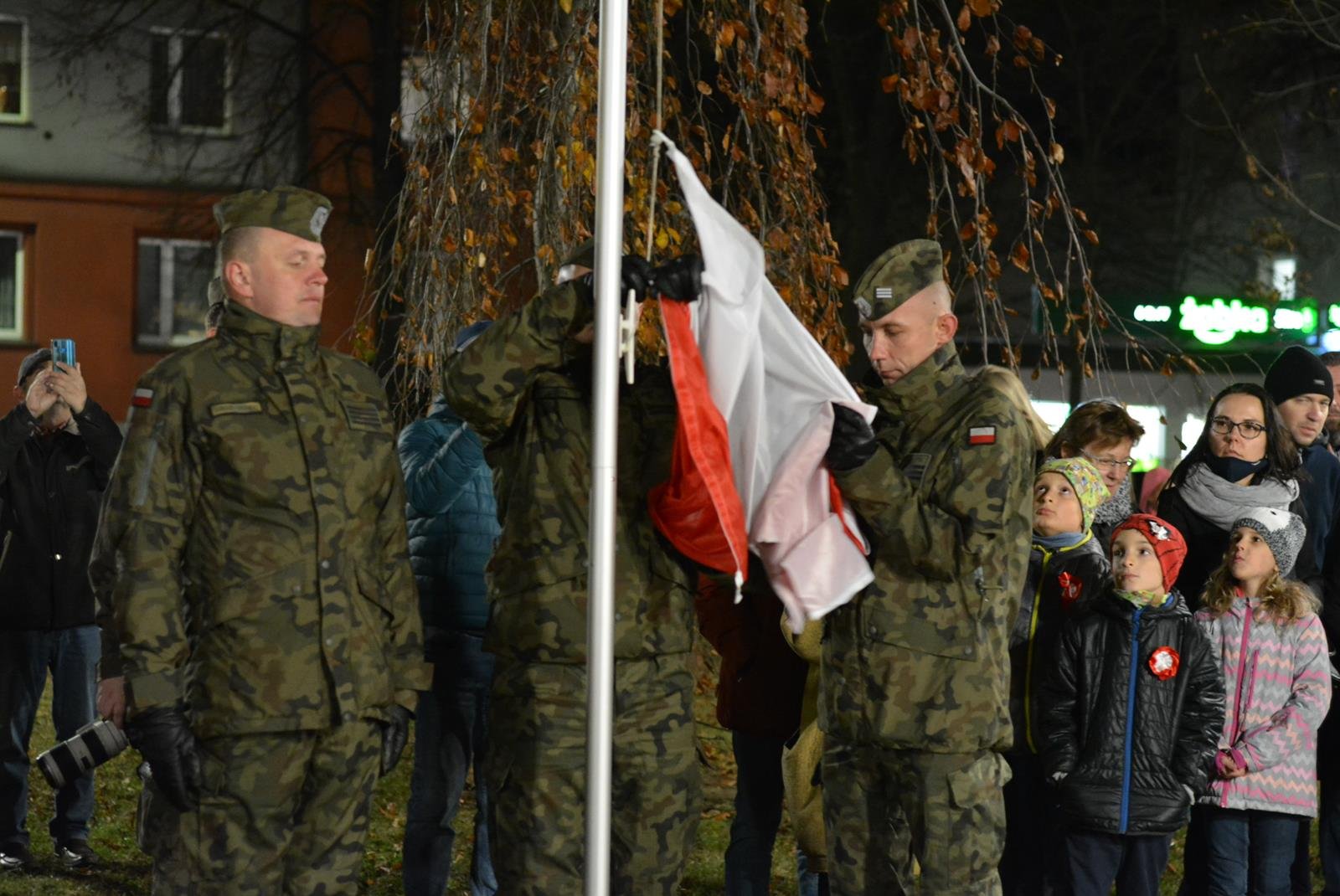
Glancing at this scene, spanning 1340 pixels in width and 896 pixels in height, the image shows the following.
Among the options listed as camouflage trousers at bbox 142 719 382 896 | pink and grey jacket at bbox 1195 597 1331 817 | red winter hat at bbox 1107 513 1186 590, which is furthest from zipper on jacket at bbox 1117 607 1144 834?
camouflage trousers at bbox 142 719 382 896

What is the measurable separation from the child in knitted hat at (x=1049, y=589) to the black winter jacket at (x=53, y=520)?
341 cm

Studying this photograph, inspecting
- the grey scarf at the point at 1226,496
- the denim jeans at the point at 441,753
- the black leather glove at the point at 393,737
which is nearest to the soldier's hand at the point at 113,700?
the black leather glove at the point at 393,737

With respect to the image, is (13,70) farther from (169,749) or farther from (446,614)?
(169,749)

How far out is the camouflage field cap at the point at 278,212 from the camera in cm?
397

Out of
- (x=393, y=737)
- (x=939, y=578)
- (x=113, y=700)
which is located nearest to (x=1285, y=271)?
(x=939, y=578)

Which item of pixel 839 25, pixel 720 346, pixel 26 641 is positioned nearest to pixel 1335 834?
pixel 720 346

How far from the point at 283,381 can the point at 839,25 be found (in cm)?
1402

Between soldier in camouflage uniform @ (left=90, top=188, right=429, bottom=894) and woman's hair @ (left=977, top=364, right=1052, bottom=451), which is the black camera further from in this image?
woman's hair @ (left=977, top=364, right=1052, bottom=451)

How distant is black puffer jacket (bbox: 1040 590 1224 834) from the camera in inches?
195

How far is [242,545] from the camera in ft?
12.6

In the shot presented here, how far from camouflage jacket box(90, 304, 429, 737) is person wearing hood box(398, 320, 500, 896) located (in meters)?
1.21

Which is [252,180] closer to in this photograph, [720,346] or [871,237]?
[871,237]

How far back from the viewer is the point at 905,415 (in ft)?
13.8

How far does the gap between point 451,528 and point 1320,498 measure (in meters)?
3.16
